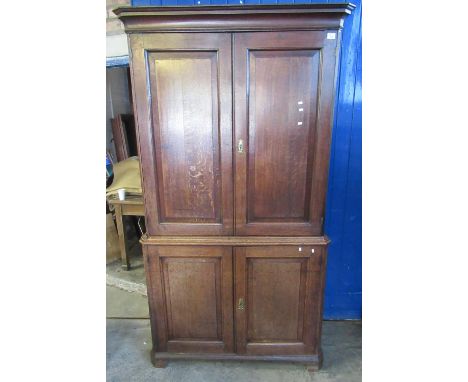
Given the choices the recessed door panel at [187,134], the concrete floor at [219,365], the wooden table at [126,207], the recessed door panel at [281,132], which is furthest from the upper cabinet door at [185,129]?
the wooden table at [126,207]

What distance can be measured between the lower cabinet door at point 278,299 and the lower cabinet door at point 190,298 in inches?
3.1

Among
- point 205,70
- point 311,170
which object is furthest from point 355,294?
point 205,70

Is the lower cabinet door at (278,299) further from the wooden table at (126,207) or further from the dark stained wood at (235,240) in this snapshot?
the wooden table at (126,207)

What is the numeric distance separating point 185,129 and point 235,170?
0.33 m

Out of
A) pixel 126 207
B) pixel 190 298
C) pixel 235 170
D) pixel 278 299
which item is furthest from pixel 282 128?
pixel 126 207

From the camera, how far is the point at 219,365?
176 centimetres

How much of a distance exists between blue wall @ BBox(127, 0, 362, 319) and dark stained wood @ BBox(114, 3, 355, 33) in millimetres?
561

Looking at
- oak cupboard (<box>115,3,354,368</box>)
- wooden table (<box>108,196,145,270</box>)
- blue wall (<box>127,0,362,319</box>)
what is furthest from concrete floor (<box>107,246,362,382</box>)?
wooden table (<box>108,196,145,270</box>)

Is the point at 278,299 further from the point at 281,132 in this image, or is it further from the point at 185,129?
the point at 185,129

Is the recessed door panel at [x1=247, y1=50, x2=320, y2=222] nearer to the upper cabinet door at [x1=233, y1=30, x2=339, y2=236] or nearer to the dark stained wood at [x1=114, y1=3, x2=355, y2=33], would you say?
the upper cabinet door at [x1=233, y1=30, x2=339, y2=236]

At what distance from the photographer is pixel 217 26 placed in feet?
4.19

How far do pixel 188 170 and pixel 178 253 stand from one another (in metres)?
0.48

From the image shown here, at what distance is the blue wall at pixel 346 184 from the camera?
1750 millimetres
